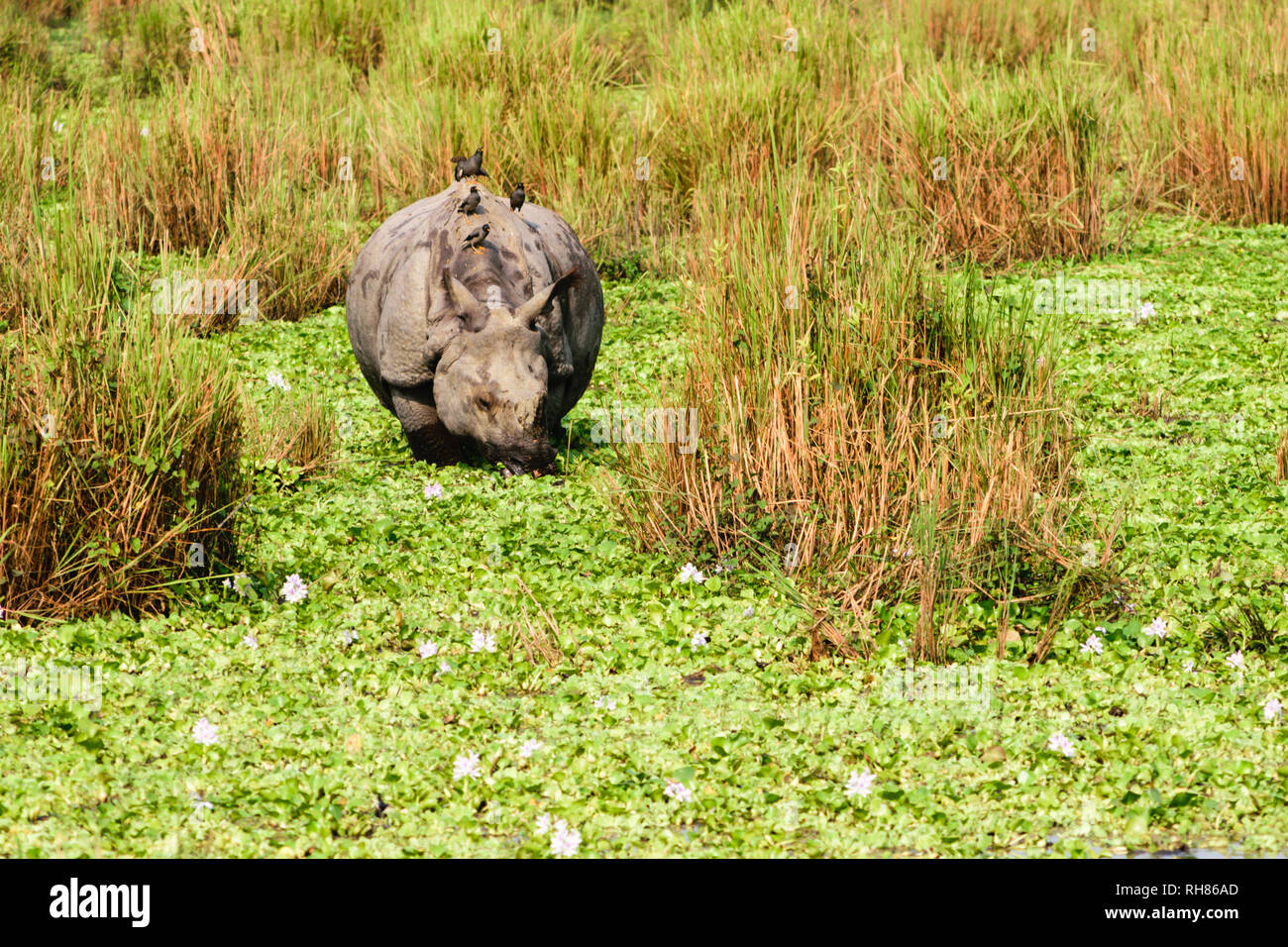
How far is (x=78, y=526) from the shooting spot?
5320 millimetres

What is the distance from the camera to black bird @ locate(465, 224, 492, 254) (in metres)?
6.73

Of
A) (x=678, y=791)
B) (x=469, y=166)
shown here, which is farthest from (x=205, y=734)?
(x=469, y=166)

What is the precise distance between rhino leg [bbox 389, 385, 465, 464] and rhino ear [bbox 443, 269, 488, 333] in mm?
402

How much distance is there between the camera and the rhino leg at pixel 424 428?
6891 mm

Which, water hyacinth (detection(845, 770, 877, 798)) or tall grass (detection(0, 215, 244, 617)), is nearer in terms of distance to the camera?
water hyacinth (detection(845, 770, 877, 798))

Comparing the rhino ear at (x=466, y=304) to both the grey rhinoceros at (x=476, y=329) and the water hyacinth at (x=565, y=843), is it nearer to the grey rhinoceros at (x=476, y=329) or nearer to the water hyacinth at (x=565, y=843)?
the grey rhinoceros at (x=476, y=329)

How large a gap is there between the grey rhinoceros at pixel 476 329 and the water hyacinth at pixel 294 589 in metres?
1.29

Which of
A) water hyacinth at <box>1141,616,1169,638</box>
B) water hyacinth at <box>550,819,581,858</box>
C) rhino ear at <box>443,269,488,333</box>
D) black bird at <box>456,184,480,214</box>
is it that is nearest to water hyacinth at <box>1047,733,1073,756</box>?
water hyacinth at <box>1141,616,1169,638</box>

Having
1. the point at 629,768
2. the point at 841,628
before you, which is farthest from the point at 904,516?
the point at 629,768

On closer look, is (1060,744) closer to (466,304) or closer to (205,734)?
(205,734)

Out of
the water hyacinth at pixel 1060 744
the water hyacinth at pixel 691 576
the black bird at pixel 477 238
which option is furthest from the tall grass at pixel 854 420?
the black bird at pixel 477 238

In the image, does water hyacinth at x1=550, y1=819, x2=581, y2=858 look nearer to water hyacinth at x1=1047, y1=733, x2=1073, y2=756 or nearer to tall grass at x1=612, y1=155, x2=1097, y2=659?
water hyacinth at x1=1047, y1=733, x2=1073, y2=756

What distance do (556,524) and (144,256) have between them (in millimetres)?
5126

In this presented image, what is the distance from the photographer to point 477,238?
6.73 meters
